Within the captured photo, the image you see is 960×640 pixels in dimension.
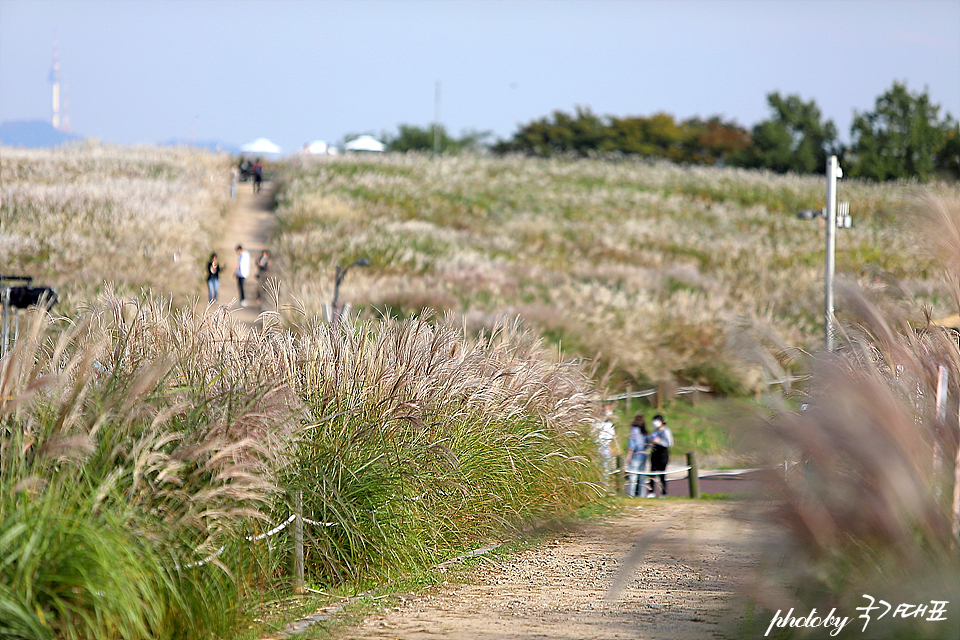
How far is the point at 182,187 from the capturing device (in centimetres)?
3959

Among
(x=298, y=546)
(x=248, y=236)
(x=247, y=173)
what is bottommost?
(x=298, y=546)

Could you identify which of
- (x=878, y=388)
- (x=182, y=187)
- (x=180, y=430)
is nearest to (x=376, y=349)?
(x=180, y=430)

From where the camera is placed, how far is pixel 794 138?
71.4 metres

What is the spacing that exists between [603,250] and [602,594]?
3366 centimetres

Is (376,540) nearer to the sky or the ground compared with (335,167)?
nearer to the ground

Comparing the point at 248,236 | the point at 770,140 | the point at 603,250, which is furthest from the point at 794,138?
the point at 248,236

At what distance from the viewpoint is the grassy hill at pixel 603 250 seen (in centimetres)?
2431

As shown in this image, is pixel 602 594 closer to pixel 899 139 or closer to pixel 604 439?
pixel 604 439

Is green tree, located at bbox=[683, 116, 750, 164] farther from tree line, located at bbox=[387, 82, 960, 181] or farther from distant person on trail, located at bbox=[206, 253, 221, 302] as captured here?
distant person on trail, located at bbox=[206, 253, 221, 302]

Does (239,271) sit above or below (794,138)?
below

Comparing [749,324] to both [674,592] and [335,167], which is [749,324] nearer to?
[674,592]

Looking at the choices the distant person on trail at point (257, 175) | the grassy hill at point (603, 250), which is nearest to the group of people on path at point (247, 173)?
the distant person on trail at point (257, 175)

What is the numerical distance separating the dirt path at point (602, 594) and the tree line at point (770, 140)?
36620 millimetres

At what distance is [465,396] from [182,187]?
110 feet
